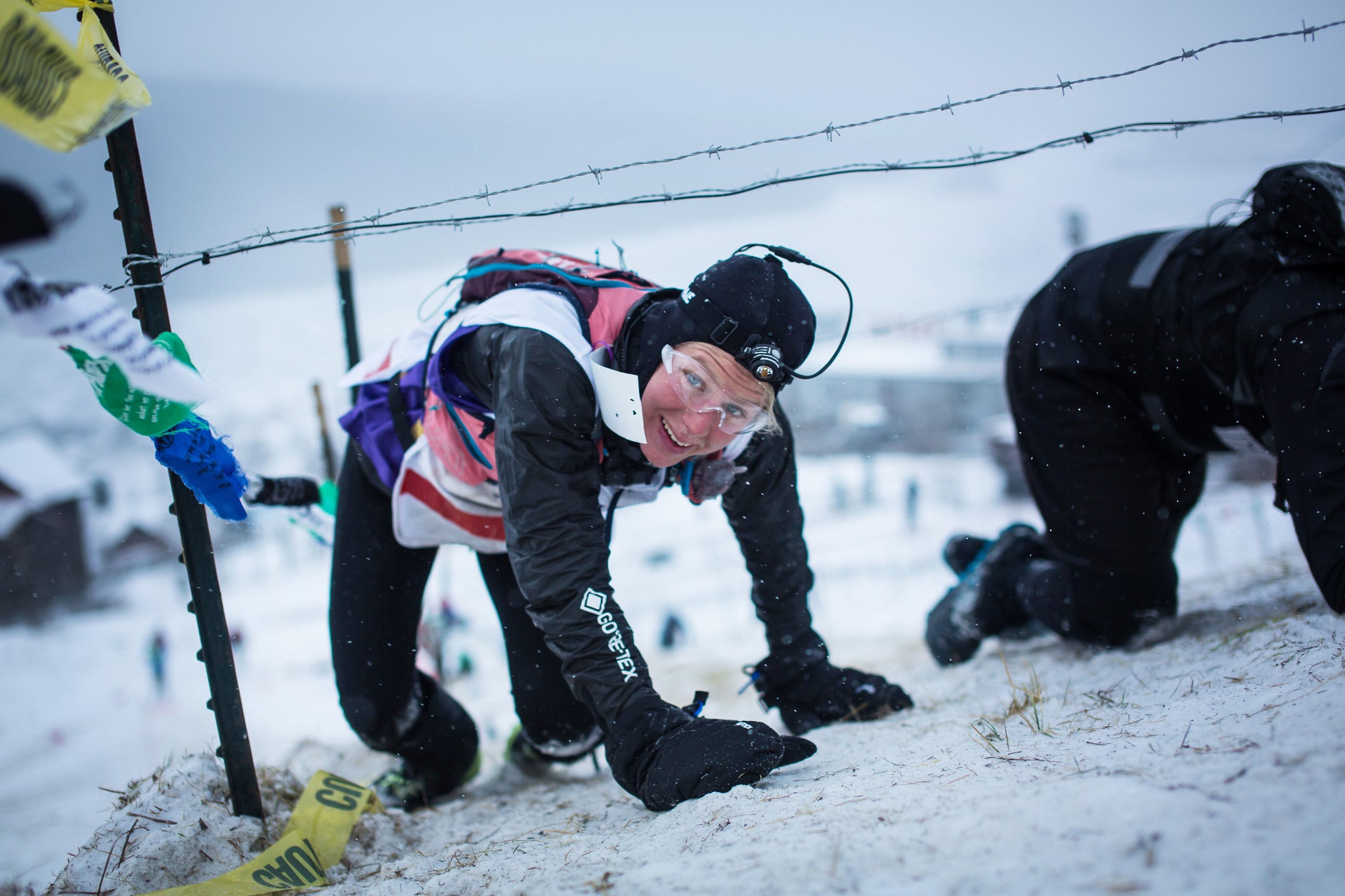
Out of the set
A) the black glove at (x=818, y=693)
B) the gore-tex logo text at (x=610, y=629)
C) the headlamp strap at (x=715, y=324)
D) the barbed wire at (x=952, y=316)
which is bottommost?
the black glove at (x=818, y=693)

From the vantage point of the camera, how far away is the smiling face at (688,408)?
183 cm

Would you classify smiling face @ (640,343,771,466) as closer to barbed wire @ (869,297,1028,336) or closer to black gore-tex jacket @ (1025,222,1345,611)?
black gore-tex jacket @ (1025,222,1345,611)

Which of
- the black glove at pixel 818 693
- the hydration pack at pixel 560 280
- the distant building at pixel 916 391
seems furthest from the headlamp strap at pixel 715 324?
the distant building at pixel 916 391

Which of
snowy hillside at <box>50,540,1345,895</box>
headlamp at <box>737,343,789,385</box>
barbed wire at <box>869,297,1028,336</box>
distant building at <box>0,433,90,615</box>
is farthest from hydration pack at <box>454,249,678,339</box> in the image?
distant building at <box>0,433,90,615</box>

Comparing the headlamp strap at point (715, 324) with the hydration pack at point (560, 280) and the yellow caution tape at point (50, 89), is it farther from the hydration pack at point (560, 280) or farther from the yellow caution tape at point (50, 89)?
the yellow caution tape at point (50, 89)

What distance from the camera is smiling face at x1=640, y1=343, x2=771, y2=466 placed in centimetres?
183

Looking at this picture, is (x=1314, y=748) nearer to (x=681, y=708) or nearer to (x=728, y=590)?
(x=681, y=708)

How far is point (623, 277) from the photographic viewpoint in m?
2.21

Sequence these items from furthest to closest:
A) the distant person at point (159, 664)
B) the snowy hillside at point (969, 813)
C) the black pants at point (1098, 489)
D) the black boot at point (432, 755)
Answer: the distant person at point (159, 664) → the black pants at point (1098, 489) → the black boot at point (432, 755) → the snowy hillside at point (969, 813)

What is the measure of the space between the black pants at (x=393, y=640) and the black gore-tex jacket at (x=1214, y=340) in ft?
6.88

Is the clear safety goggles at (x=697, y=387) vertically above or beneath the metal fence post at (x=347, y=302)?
beneath

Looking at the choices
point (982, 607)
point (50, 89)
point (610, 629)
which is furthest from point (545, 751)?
point (50, 89)

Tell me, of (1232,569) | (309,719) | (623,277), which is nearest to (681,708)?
(623,277)

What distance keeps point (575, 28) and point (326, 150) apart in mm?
943
